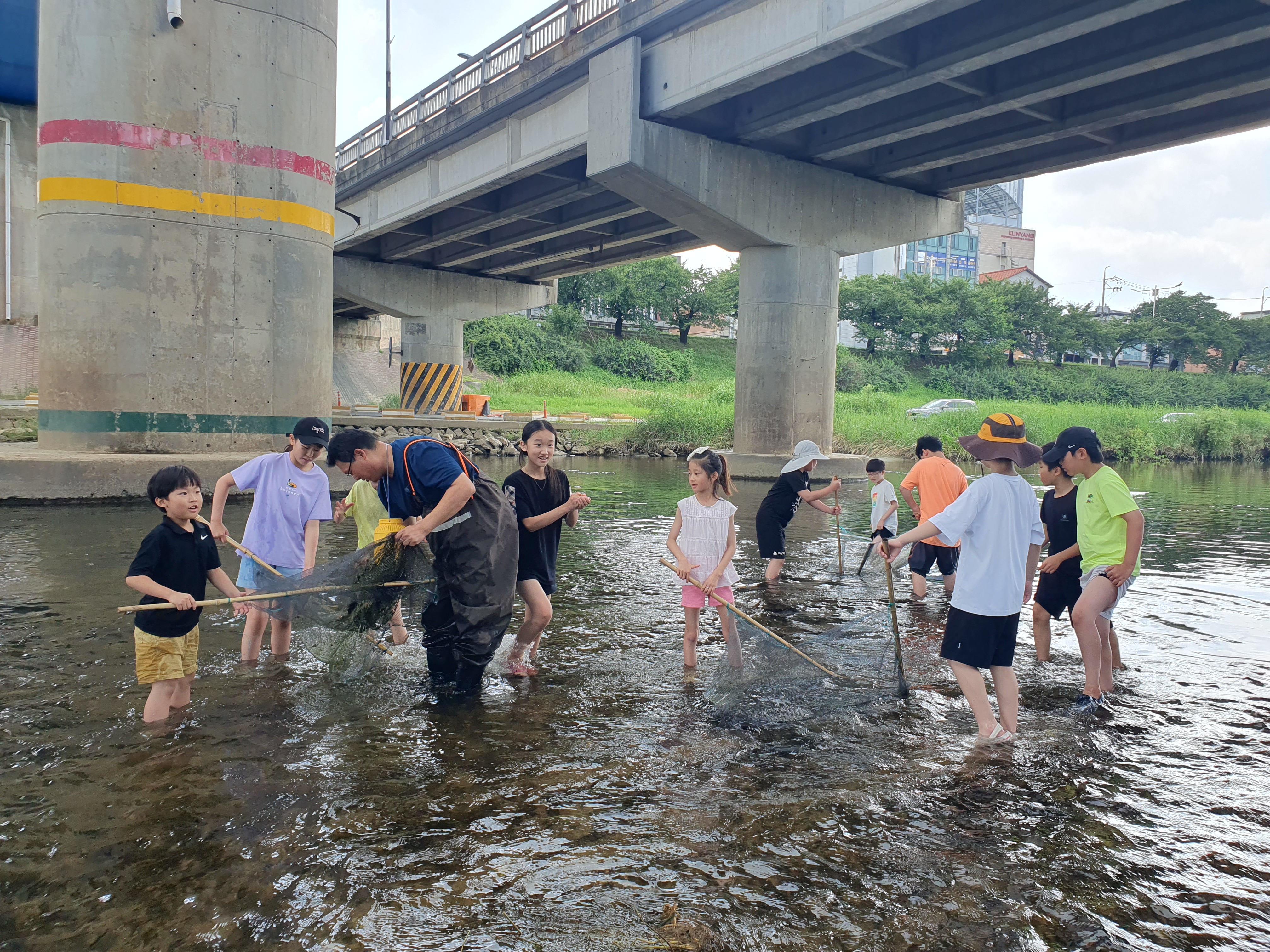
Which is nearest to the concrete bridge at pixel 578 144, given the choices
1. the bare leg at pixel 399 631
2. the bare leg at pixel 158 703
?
the bare leg at pixel 399 631

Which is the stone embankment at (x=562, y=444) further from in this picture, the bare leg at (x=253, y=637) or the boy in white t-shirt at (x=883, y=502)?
the bare leg at (x=253, y=637)

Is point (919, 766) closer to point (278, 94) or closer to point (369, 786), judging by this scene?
point (369, 786)

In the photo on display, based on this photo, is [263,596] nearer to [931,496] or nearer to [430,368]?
[931,496]

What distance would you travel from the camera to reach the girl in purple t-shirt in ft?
19.5

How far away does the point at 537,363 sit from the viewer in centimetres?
5678

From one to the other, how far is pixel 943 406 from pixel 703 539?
3821cm

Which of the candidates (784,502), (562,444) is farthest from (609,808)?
(562,444)

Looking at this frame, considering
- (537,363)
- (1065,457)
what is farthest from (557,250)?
(1065,457)

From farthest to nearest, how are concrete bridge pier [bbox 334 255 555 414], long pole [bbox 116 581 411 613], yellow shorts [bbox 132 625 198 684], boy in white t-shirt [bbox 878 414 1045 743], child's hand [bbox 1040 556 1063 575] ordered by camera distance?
1. concrete bridge pier [bbox 334 255 555 414]
2. child's hand [bbox 1040 556 1063 575]
3. boy in white t-shirt [bbox 878 414 1045 743]
4. yellow shorts [bbox 132 625 198 684]
5. long pole [bbox 116 581 411 613]

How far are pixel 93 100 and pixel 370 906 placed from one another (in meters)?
14.1

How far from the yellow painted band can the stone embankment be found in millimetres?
15205

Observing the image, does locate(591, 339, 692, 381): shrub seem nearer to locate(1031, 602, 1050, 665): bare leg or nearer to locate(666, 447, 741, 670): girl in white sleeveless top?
locate(1031, 602, 1050, 665): bare leg

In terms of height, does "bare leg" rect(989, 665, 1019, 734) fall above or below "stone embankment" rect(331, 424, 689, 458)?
below

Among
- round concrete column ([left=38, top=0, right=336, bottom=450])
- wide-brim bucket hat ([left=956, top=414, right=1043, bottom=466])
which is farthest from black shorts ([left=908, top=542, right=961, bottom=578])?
round concrete column ([left=38, top=0, right=336, bottom=450])
